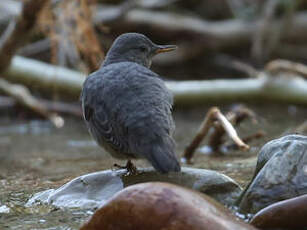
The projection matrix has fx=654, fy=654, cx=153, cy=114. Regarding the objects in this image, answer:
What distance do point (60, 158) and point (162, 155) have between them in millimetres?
2943

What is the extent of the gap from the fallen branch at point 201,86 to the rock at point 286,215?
4636 millimetres

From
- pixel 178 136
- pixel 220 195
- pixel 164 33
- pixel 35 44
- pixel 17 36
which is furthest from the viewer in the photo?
pixel 164 33

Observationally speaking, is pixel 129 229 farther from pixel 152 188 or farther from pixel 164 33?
pixel 164 33

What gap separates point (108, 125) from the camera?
3859mm

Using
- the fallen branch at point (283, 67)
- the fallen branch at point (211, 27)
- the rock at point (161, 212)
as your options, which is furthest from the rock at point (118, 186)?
the fallen branch at point (211, 27)

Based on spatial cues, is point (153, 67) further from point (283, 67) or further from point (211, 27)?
point (283, 67)

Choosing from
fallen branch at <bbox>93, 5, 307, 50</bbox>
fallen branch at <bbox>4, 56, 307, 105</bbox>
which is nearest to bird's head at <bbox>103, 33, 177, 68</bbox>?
fallen branch at <bbox>4, 56, 307, 105</bbox>

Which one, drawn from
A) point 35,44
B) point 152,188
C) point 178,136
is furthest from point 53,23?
point 152,188

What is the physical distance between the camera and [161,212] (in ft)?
9.45

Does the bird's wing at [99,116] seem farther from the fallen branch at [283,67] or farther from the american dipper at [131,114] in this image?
the fallen branch at [283,67]

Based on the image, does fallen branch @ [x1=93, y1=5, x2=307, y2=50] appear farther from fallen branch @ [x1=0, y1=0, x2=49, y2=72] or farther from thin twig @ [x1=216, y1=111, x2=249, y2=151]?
thin twig @ [x1=216, y1=111, x2=249, y2=151]

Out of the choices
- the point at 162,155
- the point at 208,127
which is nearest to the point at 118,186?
the point at 162,155

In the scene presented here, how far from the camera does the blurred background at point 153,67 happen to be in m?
5.88

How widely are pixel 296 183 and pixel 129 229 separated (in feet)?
3.37
